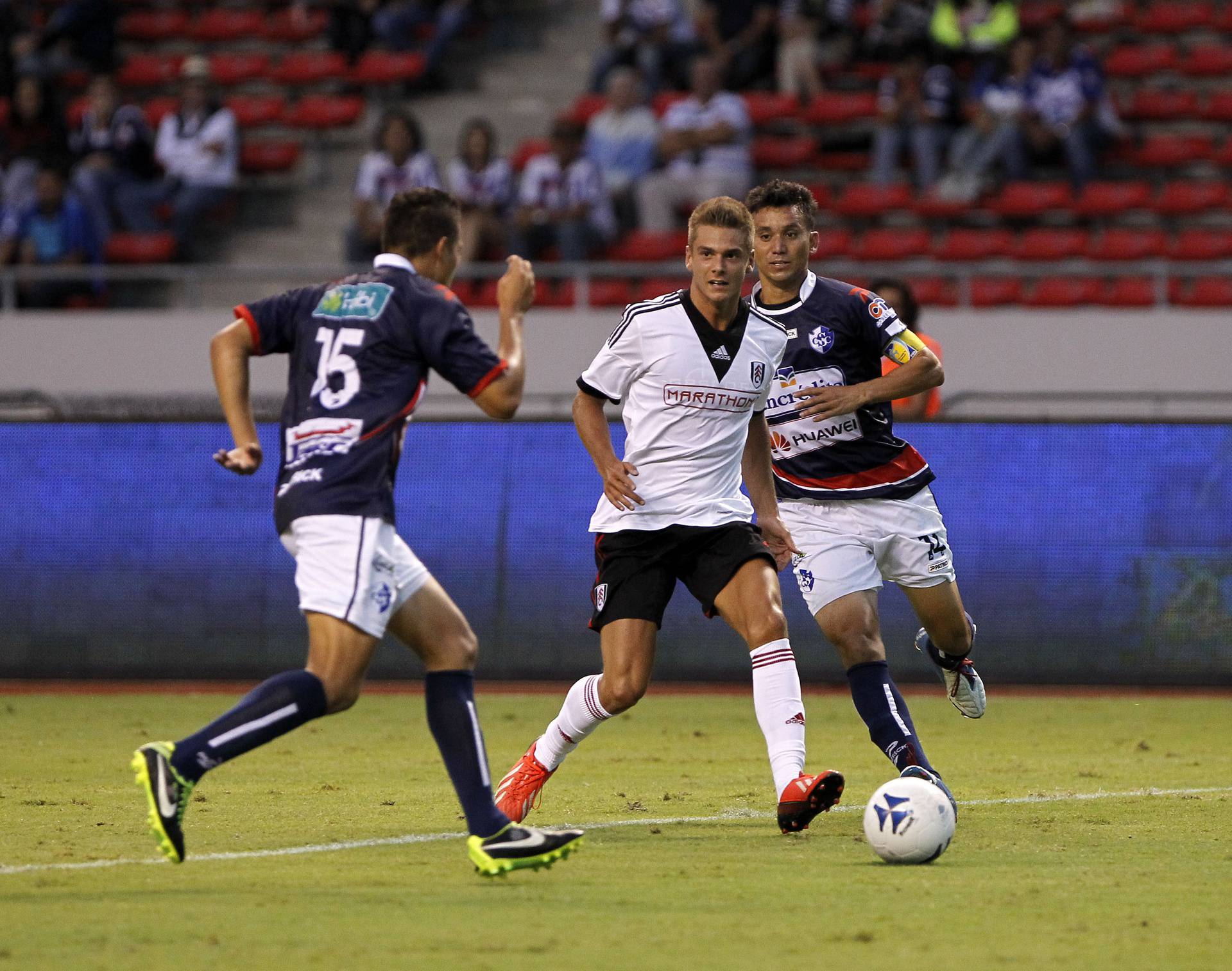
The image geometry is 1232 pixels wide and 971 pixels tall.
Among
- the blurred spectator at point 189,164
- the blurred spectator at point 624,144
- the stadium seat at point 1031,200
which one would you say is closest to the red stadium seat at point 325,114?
the blurred spectator at point 189,164

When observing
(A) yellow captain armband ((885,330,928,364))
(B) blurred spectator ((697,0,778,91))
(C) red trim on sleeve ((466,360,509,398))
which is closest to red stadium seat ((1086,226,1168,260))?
(B) blurred spectator ((697,0,778,91))

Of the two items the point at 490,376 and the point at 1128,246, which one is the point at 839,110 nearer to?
the point at 1128,246

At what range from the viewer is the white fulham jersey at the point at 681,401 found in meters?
6.27

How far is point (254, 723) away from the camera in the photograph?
519 centimetres

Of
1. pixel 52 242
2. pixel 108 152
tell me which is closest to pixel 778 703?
pixel 52 242

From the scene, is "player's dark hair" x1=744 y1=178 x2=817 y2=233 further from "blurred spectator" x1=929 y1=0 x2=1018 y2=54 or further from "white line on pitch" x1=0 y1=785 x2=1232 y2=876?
"blurred spectator" x1=929 y1=0 x2=1018 y2=54

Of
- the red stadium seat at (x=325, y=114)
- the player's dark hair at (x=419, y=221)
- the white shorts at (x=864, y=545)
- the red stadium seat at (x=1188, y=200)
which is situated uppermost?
the player's dark hair at (x=419, y=221)

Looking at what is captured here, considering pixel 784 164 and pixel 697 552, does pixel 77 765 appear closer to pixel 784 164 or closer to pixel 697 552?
pixel 697 552

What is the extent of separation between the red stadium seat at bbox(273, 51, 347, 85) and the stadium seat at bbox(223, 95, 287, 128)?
34 cm

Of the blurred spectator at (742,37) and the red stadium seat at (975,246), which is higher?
the blurred spectator at (742,37)

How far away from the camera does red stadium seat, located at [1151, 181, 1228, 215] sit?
53.8 feet

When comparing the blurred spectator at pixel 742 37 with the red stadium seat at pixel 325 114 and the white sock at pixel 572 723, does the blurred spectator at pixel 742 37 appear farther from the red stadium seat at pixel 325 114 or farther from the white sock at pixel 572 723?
the white sock at pixel 572 723

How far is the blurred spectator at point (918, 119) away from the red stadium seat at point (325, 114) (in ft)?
19.1

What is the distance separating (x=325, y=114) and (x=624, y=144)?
401 cm
